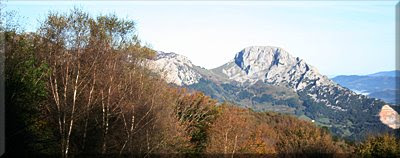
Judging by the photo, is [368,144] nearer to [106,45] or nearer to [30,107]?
[106,45]

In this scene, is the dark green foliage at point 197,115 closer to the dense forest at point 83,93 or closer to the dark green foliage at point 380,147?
the dense forest at point 83,93

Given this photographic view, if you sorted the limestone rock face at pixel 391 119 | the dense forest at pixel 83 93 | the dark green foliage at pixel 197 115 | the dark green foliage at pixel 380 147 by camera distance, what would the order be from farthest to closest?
the limestone rock face at pixel 391 119 → the dark green foliage at pixel 197 115 → the dark green foliage at pixel 380 147 → the dense forest at pixel 83 93

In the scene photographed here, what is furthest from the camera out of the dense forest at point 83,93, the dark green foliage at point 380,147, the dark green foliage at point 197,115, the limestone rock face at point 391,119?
the limestone rock face at point 391,119

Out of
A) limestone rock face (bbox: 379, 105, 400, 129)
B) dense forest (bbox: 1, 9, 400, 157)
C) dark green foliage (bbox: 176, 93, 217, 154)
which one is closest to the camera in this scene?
dense forest (bbox: 1, 9, 400, 157)

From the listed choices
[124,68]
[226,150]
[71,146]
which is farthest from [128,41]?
[226,150]

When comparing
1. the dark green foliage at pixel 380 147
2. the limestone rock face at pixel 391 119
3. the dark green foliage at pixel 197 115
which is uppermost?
the dark green foliage at pixel 197 115

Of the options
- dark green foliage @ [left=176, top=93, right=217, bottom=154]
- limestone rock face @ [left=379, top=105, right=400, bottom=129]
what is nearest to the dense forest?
dark green foliage @ [left=176, top=93, right=217, bottom=154]

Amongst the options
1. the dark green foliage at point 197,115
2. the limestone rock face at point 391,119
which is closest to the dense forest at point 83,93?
the dark green foliage at point 197,115

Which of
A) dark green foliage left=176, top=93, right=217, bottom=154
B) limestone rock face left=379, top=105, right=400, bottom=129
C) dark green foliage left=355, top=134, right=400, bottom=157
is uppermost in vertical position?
dark green foliage left=176, top=93, right=217, bottom=154

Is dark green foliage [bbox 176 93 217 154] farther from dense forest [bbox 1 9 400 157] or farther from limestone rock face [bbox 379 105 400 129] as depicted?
limestone rock face [bbox 379 105 400 129]

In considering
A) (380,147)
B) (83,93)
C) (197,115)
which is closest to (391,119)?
(380,147)

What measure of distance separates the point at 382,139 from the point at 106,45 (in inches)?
825

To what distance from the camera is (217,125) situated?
2452 centimetres

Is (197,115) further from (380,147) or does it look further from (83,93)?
(83,93)
